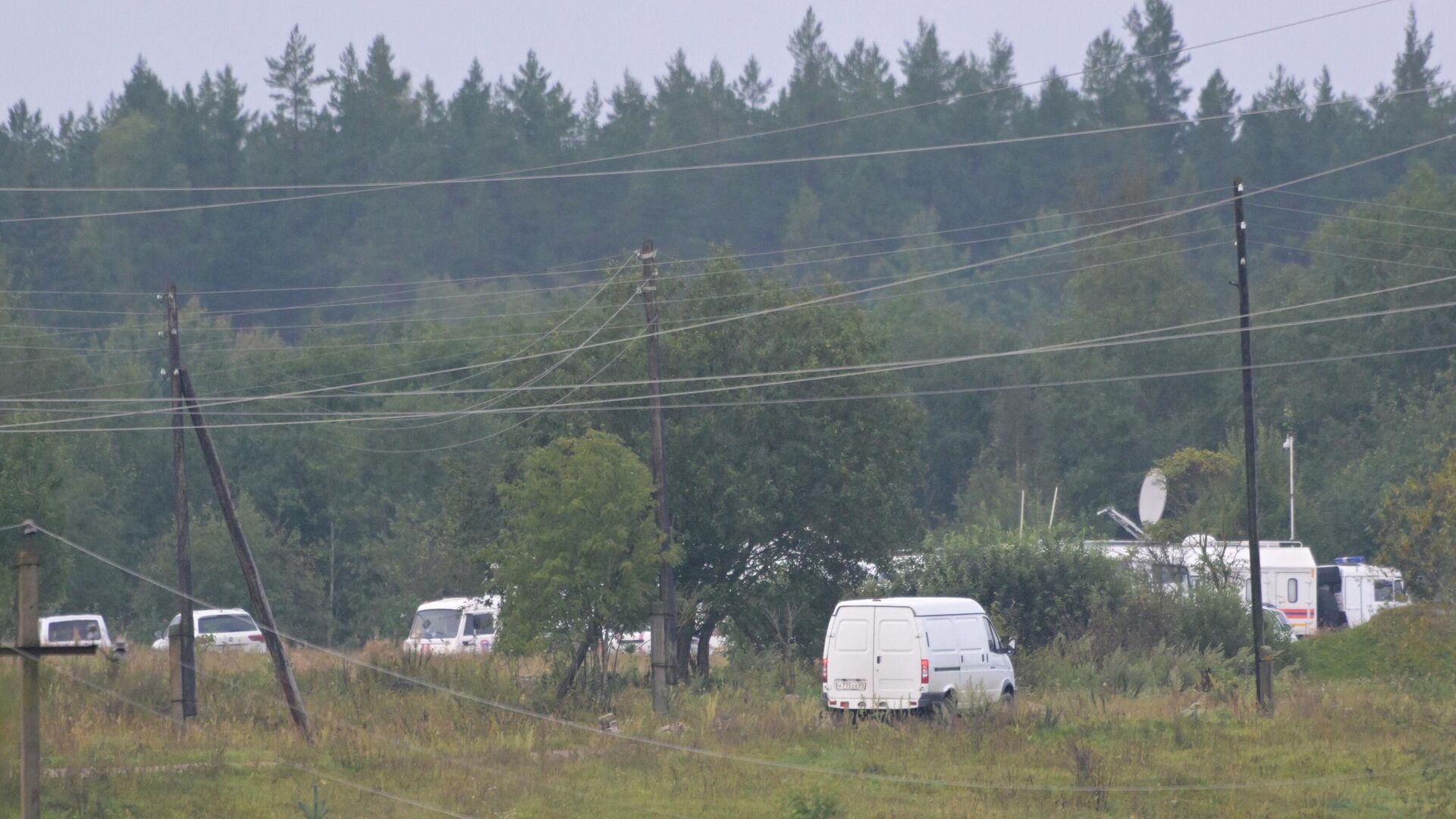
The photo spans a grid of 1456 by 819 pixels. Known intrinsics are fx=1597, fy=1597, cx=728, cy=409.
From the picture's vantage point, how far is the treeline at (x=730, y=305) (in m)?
33.9

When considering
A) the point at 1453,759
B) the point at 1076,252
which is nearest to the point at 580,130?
the point at 1076,252

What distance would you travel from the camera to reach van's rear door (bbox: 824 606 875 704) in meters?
24.0

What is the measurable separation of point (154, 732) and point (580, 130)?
318 ft

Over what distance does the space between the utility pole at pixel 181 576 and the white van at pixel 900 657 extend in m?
9.70

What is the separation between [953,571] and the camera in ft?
113

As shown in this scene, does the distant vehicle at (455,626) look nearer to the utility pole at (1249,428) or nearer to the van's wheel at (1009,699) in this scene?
the van's wheel at (1009,699)

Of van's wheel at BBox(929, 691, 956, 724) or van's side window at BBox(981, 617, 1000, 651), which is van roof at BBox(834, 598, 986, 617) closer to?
van's side window at BBox(981, 617, 1000, 651)

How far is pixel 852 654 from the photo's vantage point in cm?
2417

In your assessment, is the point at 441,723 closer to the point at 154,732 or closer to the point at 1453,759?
the point at 154,732

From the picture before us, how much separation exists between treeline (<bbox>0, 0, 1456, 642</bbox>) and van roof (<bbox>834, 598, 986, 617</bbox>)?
648 centimetres

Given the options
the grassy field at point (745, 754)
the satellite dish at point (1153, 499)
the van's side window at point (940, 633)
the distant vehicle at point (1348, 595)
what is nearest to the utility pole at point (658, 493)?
the grassy field at point (745, 754)

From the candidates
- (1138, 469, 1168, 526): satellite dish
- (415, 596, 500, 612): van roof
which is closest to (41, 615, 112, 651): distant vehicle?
(415, 596, 500, 612): van roof

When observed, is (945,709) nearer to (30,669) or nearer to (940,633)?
(940,633)

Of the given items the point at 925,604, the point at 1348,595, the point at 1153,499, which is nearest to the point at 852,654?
the point at 925,604
